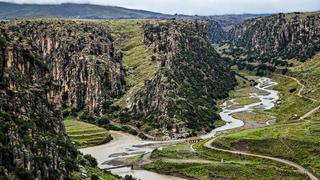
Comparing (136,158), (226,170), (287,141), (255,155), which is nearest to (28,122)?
(226,170)

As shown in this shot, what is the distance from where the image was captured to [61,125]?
479ft

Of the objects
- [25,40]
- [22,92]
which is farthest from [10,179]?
[25,40]

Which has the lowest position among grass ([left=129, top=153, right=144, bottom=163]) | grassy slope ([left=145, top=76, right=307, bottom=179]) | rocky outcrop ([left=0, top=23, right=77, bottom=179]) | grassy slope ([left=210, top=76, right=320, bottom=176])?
grass ([left=129, top=153, right=144, bottom=163])

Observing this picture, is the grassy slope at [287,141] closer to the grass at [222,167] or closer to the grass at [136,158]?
the grass at [222,167]

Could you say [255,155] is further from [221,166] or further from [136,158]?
[136,158]

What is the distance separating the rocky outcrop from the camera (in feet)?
350

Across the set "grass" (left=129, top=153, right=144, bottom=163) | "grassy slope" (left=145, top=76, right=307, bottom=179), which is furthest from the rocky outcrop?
"grass" (left=129, top=153, right=144, bottom=163)

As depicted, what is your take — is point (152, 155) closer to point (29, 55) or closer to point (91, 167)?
point (91, 167)

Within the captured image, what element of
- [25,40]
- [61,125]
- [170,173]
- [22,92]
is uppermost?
[25,40]

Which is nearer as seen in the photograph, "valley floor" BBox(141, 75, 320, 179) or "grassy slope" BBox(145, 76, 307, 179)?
"grassy slope" BBox(145, 76, 307, 179)

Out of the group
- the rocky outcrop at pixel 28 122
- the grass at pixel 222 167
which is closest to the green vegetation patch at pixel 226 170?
the grass at pixel 222 167

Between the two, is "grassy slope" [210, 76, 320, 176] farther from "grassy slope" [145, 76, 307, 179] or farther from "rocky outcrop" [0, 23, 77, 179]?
"rocky outcrop" [0, 23, 77, 179]

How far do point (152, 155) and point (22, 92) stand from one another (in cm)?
7314

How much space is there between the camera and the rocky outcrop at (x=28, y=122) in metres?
107
